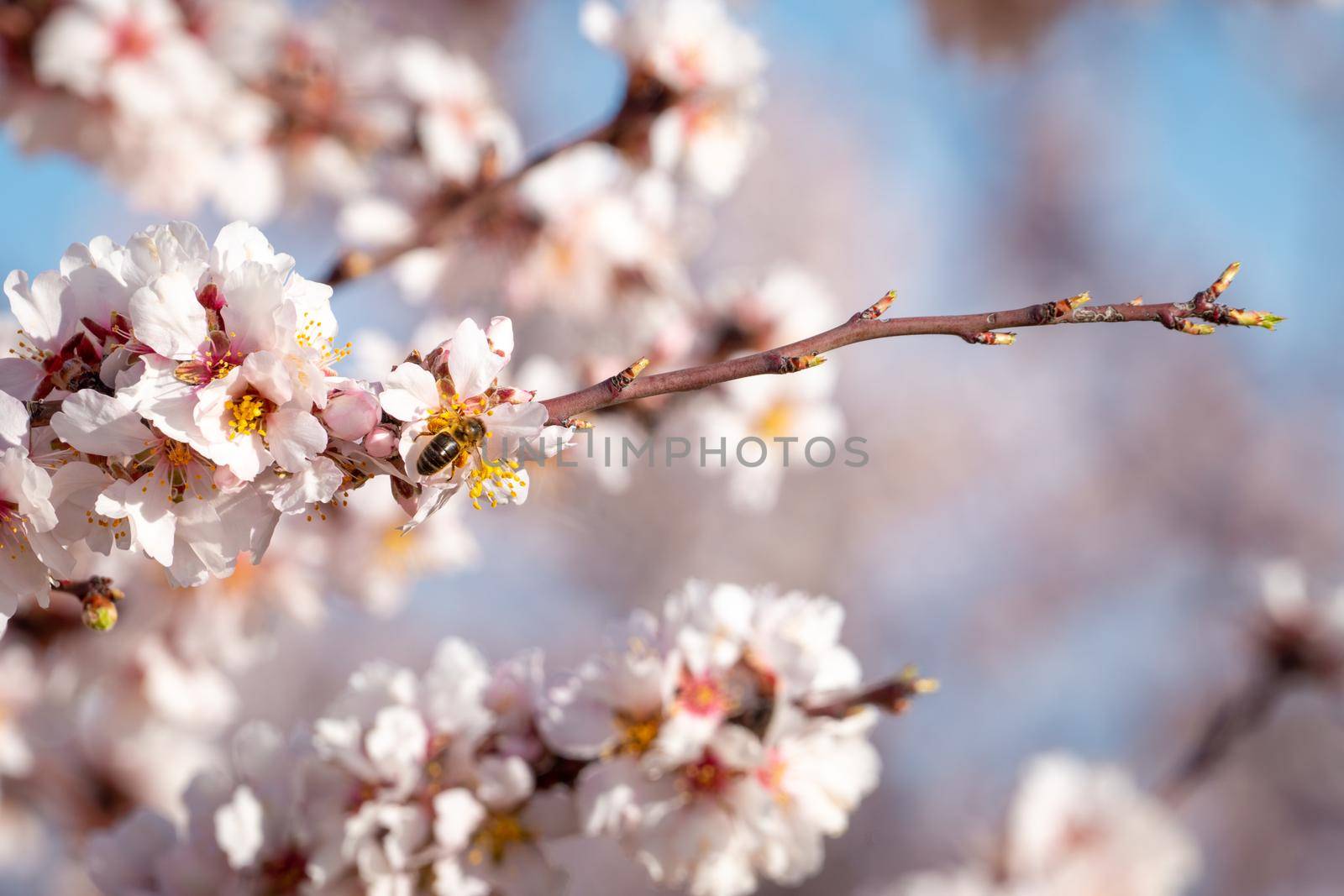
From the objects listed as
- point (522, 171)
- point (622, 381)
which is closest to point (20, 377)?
point (622, 381)

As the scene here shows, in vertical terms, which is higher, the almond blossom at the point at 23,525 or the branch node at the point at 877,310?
the branch node at the point at 877,310

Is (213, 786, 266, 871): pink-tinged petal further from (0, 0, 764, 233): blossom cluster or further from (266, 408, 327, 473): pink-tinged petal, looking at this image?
(0, 0, 764, 233): blossom cluster

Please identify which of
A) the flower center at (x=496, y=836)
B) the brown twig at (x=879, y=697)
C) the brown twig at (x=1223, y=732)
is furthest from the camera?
the brown twig at (x=1223, y=732)

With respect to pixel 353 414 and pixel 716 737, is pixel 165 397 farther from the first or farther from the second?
pixel 716 737

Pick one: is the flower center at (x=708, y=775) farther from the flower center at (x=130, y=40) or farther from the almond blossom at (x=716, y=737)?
the flower center at (x=130, y=40)

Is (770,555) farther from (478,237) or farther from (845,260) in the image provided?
(478,237)

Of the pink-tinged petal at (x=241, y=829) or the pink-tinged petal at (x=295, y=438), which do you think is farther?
the pink-tinged petal at (x=241, y=829)

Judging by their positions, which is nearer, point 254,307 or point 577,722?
point 254,307

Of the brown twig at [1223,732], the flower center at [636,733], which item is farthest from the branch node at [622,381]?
the brown twig at [1223,732]
